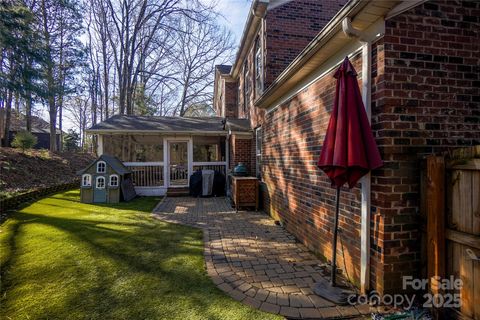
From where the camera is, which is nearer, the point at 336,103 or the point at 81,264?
the point at 336,103

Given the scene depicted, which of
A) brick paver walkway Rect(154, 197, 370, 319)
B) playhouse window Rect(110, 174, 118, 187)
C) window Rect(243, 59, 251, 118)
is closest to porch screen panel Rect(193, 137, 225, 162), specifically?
window Rect(243, 59, 251, 118)

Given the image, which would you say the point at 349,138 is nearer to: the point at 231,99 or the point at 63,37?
the point at 231,99

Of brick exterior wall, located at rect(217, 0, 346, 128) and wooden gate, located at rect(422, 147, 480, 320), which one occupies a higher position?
brick exterior wall, located at rect(217, 0, 346, 128)

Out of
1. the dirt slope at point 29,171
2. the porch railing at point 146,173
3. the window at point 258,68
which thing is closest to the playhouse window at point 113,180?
the porch railing at point 146,173

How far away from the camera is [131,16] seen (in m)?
17.2

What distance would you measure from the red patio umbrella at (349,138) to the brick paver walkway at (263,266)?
139 cm

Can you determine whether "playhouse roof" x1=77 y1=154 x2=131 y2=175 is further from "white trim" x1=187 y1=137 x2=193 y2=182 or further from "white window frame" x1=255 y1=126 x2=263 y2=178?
"white window frame" x1=255 y1=126 x2=263 y2=178

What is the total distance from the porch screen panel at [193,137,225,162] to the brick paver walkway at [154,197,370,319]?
5.46 meters

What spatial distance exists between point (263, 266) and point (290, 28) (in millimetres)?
6933

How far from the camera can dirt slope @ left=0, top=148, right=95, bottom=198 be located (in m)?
9.16

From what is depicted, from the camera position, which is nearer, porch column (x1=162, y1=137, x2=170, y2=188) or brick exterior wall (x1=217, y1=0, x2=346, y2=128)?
brick exterior wall (x1=217, y1=0, x2=346, y2=128)

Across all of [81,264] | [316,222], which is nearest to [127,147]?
[81,264]

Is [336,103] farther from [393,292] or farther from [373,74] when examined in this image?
[393,292]

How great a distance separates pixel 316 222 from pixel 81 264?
142 inches
